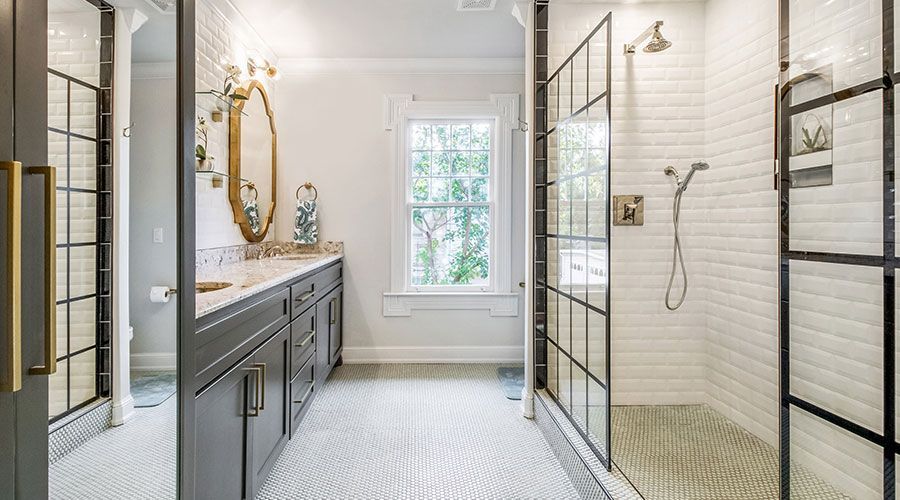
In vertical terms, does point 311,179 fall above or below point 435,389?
above

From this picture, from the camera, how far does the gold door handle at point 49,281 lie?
2.48 feet

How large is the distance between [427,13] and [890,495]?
304cm

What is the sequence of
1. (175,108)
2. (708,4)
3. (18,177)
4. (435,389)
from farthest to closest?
(435,389) → (708,4) → (175,108) → (18,177)

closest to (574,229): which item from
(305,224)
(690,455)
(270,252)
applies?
(690,455)

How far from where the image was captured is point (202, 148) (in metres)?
2.53

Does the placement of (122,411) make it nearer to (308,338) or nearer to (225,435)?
(225,435)

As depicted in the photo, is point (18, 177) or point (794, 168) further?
point (794, 168)

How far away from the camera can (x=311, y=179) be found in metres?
3.63

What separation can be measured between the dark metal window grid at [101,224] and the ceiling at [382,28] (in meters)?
2.20

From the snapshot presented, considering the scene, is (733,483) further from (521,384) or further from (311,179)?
(311,179)

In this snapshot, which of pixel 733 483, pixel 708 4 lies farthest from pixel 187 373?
pixel 708 4

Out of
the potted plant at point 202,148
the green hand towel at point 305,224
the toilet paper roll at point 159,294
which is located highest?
the potted plant at point 202,148

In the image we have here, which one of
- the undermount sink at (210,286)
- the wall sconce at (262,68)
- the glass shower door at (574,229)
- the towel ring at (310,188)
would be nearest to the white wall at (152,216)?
the undermount sink at (210,286)

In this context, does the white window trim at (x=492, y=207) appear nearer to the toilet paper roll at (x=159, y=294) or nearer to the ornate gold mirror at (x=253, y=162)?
the ornate gold mirror at (x=253, y=162)
